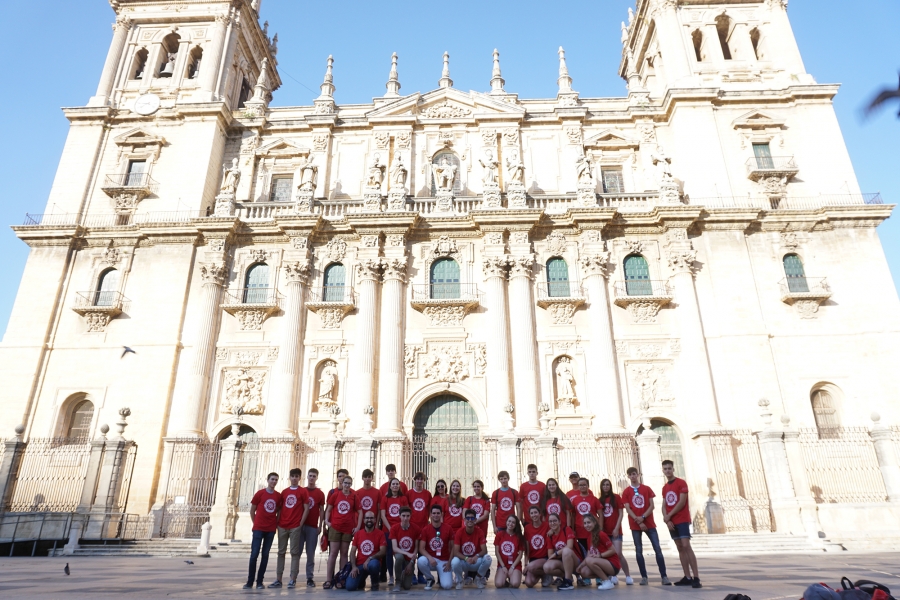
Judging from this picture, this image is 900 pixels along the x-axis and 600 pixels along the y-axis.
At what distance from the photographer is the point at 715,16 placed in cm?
2577

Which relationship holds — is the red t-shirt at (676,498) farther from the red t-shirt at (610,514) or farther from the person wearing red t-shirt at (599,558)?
the person wearing red t-shirt at (599,558)

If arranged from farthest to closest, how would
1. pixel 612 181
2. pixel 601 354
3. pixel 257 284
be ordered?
pixel 612 181 → pixel 257 284 → pixel 601 354

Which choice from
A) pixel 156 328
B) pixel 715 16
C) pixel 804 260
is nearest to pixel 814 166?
pixel 804 260

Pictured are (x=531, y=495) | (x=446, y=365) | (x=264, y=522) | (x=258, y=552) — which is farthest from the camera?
(x=446, y=365)

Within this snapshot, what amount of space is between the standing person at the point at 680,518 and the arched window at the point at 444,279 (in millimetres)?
13573

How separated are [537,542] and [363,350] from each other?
12991mm

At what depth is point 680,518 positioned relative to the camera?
25.3ft

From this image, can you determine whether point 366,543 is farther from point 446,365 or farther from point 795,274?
point 795,274

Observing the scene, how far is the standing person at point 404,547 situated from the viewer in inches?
292

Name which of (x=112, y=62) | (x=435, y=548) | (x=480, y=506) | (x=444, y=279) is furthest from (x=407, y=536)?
(x=112, y=62)

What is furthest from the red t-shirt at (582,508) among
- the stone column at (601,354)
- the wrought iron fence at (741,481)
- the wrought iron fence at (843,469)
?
the wrought iron fence at (843,469)

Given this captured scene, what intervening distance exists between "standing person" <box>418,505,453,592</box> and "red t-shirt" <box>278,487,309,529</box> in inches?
69.0

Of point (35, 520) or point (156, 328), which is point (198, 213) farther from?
point (35, 520)

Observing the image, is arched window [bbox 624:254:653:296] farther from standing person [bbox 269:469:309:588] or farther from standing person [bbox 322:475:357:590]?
standing person [bbox 269:469:309:588]
